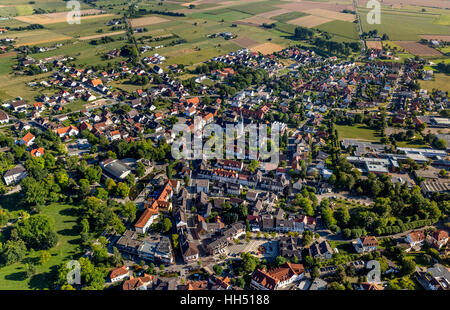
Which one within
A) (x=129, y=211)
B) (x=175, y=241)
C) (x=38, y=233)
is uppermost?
(x=129, y=211)

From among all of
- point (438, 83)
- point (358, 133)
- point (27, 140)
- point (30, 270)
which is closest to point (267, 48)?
point (438, 83)

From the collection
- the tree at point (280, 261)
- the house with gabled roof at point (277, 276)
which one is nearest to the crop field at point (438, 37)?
the tree at point (280, 261)

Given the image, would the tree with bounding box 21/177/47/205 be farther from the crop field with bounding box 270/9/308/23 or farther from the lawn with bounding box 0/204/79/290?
the crop field with bounding box 270/9/308/23

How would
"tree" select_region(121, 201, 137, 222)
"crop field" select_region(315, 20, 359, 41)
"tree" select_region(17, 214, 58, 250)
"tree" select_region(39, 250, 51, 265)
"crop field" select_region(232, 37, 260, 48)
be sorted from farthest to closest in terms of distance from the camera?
1. "crop field" select_region(315, 20, 359, 41)
2. "crop field" select_region(232, 37, 260, 48)
3. "tree" select_region(121, 201, 137, 222)
4. "tree" select_region(17, 214, 58, 250)
5. "tree" select_region(39, 250, 51, 265)

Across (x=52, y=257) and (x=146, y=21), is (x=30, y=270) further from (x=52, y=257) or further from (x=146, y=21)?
(x=146, y=21)

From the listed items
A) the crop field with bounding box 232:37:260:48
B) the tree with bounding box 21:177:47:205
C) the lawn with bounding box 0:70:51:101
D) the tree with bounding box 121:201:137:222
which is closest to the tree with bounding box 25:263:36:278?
the tree with bounding box 21:177:47:205

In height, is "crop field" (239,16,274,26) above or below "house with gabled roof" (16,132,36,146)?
above
